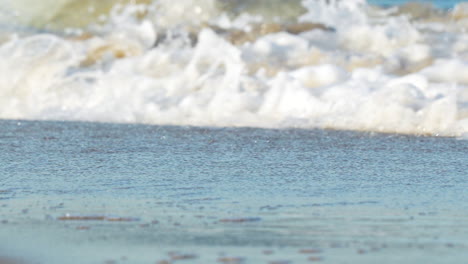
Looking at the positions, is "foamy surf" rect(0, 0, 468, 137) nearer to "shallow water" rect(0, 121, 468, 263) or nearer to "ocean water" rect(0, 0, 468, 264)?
"ocean water" rect(0, 0, 468, 264)

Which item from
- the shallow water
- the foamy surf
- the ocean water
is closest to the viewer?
the shallow water

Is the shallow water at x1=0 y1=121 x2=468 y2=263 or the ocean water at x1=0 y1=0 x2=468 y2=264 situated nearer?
the shallow water at x1=0 y1=121 x2=468 y2=263

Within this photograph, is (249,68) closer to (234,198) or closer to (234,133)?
(234,133)

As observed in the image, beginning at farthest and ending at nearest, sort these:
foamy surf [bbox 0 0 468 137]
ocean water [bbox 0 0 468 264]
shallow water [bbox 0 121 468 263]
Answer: foamy surf [bbox 0 0 468 137], ocean water [bbox 0 0 468 264], shallow water [bbox 0 121 468 263]

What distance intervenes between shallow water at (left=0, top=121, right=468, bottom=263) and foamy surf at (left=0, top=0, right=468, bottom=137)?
2.82 feet

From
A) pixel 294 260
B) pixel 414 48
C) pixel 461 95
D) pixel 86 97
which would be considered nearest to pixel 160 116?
pixel 86 97

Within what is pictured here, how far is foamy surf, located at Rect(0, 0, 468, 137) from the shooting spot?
6.91 metres

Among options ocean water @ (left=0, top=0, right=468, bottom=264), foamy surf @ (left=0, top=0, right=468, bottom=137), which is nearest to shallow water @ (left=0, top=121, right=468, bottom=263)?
ocean water @ (left=0, top=0, right=468, bottom=264)

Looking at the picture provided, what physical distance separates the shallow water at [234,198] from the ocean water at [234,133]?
12 mm

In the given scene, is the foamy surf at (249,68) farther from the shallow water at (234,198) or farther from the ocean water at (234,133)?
the shallow water at (234,198)

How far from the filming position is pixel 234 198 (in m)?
3.76

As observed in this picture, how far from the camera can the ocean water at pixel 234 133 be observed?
302 centimetres

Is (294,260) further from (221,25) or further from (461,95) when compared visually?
(221,25)

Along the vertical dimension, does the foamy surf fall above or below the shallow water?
above
